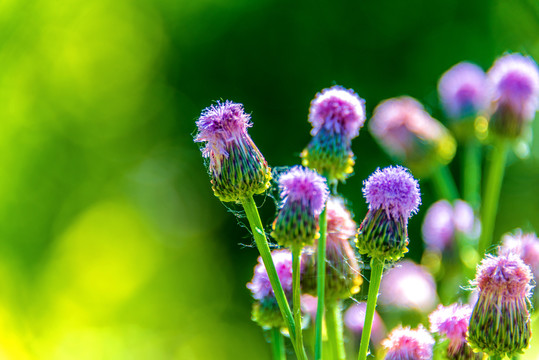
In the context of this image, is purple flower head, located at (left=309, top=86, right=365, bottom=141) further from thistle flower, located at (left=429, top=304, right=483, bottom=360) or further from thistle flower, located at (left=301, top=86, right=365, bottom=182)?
thistle flower, located at (left=429, top=304, right=483, bottom=360)

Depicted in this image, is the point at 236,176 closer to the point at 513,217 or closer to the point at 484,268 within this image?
the point at 484,268

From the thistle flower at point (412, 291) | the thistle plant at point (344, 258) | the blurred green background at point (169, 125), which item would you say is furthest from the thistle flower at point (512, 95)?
the blurred green background at point (169, 125)

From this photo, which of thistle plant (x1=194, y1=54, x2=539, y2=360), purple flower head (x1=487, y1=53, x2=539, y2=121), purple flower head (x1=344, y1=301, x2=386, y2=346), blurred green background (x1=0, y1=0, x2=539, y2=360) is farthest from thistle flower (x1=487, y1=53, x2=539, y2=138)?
blurred green background (x1=0, y1=0, x2=539, y2=360)

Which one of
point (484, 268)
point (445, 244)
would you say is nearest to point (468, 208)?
point (445, 244)

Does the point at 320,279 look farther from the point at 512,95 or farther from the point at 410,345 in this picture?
the point at 512,95

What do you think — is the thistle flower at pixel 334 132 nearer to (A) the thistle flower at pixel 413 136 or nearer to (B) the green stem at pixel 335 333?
(B) the green stem at pixel 335 333

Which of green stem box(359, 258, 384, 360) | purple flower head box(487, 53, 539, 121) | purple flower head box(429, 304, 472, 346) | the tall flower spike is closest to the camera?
green stem box(359, 258, 384, 360)

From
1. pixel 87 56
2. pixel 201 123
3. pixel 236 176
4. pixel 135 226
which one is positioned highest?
pixel 87 56
